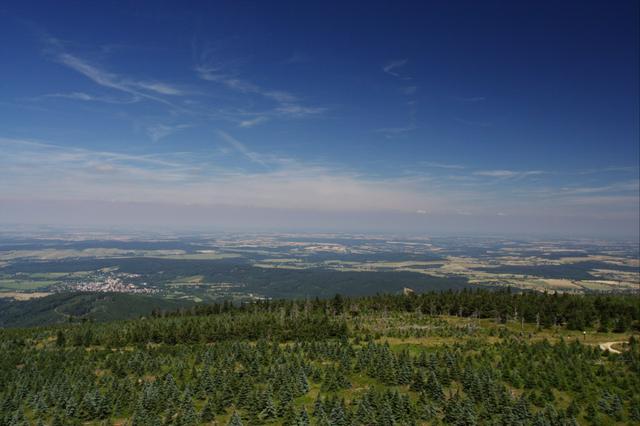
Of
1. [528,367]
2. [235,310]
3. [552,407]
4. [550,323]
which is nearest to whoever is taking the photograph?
[552,407]

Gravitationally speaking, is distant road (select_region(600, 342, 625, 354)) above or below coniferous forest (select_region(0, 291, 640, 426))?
above

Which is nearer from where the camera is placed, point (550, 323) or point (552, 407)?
point (552, 407)

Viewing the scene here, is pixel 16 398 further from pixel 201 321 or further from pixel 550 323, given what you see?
pixel 550 323

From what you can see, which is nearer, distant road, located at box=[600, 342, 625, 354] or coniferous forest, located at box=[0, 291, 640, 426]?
coniferous forest, located at box=[0, 291, 640, 426]

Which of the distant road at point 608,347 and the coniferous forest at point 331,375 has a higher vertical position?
the distant road at point 608,347

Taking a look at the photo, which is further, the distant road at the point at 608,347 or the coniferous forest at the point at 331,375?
the distant road at the point at 608,347

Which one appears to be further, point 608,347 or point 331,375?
point 608,347

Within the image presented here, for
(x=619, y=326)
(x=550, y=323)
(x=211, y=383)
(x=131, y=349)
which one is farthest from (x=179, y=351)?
(x=619, y=326)

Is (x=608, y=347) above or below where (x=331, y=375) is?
above
